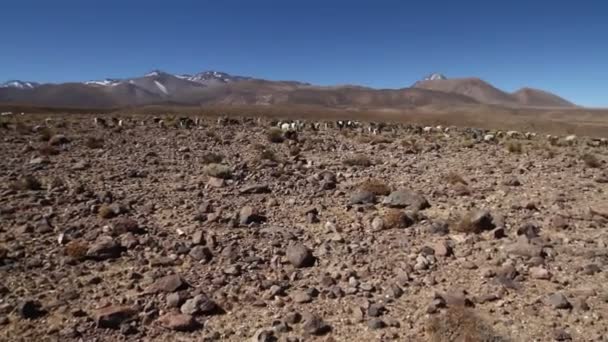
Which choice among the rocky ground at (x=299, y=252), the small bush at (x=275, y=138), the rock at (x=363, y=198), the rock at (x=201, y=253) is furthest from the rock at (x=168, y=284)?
the small bush at (x=275, y=138)

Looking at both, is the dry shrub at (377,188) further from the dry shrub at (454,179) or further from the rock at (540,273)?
the rock at (540,273)

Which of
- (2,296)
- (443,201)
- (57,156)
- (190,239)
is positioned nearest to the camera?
(2,296)

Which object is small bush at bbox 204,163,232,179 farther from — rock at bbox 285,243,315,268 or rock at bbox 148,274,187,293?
rock at bbox 148,274,187,293

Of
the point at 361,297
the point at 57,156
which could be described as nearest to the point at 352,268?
the point at 361,297

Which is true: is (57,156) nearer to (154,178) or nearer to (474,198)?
(154,178)

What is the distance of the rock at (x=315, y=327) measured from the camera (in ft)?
16.8

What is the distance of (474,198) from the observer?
939 centimetres

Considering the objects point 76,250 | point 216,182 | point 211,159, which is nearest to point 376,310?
point 76,250

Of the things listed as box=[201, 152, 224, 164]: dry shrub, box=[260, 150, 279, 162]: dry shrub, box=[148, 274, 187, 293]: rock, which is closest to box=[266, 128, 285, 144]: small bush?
box=[260, 150, 279, 162]: dry shrub

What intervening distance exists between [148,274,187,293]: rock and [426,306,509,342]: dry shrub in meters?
2.93

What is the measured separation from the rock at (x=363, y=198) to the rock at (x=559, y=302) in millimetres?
4060

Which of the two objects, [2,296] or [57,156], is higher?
[57,156]

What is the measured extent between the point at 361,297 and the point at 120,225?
13.3ft

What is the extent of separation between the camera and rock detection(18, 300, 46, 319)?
5301 mm
